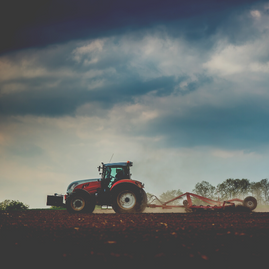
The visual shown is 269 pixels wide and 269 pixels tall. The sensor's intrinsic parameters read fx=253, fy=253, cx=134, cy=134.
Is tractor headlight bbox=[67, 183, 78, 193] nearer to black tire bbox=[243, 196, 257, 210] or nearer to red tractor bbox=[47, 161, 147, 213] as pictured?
red tractor bbox=[47, 161, 147, 213]

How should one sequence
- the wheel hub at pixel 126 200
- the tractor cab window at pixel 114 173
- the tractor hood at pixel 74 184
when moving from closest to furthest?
the wheel hub at pixel 126 200 < the tractor cab window at pixel 114 173 < the tractor hood at pixel 74 184

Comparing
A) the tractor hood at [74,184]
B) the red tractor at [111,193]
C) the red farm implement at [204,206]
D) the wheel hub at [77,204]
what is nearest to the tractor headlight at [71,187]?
the tractor hood at [74,184]

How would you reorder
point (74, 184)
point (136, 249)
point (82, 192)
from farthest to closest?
point (74, 184) < point (82, 192) < point (136, 249)

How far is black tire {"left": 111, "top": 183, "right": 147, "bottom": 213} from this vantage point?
12297 mm

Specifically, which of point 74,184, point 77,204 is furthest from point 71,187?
point 77,204

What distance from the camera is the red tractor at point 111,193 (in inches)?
487

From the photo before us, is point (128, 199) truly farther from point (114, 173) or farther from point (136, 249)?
point (136, 249)

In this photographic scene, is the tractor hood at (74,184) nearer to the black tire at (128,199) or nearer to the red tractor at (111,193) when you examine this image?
the red tractor at (111,193)

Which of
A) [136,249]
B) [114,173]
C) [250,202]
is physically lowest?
[250,202]

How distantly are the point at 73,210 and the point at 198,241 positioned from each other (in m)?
9.15

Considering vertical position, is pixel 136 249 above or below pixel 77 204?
above

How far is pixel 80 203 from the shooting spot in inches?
523

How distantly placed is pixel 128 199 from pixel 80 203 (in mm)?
2685

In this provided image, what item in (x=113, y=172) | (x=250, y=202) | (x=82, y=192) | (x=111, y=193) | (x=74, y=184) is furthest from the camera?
(x=250, y=202)
